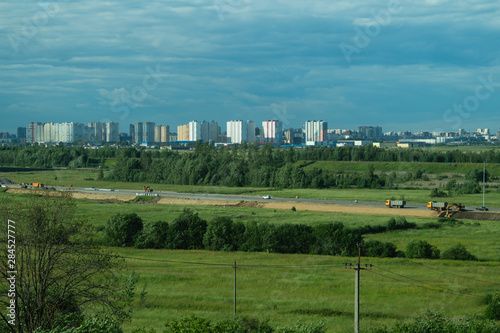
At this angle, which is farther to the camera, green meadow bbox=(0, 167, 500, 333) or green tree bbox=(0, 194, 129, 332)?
green meadow bbox=(0, 167, 500, 333)

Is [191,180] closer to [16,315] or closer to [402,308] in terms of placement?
[402,308]

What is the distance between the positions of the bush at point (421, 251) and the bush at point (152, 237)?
19.8 meters

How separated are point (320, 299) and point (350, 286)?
3607 mm

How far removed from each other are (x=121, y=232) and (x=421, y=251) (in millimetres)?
24476

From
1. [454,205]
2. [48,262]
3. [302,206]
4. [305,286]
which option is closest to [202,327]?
[48,262]

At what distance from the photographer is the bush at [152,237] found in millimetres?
42719

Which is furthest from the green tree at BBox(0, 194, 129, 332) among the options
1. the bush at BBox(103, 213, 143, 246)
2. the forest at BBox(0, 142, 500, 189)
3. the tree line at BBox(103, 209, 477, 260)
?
the forest at BBox(0, 142, 500, 189)

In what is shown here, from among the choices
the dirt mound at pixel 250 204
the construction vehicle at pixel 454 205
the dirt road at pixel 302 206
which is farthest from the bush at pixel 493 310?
the dirt mound at pixel 250 204

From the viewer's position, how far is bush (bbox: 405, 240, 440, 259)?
37906 millimetres

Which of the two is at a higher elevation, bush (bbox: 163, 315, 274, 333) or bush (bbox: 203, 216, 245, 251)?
bush (bbox: 163, 315, 274, 333)

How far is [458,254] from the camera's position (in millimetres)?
37562

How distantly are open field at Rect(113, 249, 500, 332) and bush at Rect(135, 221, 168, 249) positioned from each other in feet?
12.1

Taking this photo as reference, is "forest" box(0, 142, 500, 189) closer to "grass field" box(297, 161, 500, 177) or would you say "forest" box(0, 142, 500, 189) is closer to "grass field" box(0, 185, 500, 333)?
"grass field" box(297, 161, 500, 177)

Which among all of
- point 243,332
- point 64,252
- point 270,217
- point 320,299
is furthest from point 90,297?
point 270,217
